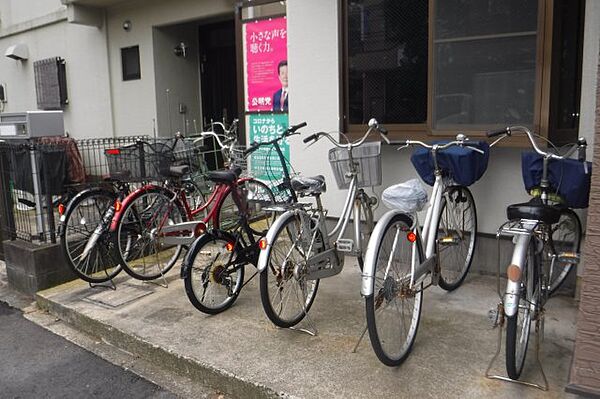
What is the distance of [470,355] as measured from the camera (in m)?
3.15

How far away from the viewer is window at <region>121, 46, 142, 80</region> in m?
8.70

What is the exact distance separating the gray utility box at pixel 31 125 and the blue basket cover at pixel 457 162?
12.2 feet

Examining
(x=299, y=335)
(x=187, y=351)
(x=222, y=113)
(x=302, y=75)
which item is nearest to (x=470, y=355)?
(x=299, y=335)

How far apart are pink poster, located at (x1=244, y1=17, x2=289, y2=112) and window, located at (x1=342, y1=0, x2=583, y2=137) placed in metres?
1.42

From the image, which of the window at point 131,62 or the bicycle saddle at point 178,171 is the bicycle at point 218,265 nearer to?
the bicycle saddle at point 178,171

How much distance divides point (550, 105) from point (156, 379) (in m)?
3.47

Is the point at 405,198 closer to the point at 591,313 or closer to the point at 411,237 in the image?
the point at 411,237

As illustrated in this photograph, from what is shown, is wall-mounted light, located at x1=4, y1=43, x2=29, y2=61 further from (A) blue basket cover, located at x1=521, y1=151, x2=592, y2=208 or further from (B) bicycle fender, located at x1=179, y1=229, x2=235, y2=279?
(A) blue basket cover, located at x1=521, y1=151, x2=592, y2=208

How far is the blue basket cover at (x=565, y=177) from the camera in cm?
343

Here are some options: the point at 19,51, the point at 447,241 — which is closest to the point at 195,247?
the point at 447,241

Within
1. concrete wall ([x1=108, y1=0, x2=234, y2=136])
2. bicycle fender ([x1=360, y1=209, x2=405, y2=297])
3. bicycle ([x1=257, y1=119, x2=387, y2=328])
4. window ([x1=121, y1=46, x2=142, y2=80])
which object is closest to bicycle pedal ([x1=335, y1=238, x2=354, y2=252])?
bicycle ([x1=257, y1=119, x2=387, y2=328])

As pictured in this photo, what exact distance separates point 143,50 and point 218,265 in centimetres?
584

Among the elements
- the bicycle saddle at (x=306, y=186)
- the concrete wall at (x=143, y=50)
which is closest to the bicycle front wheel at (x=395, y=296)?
the bicycle saddle at (x=306, y=186)

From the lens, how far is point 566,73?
13.7 feet
